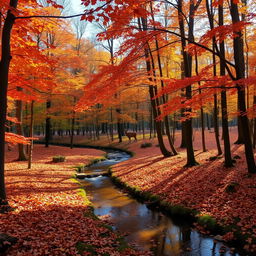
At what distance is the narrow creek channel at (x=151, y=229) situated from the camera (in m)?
5.72

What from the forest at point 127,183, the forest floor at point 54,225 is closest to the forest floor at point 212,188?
the forest at point 127,183

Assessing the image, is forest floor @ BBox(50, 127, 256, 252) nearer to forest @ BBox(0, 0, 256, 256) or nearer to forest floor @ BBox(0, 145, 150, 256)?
forest @ BBox(0, 0, 256, 256)

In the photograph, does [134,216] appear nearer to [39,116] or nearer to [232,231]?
[232,231]

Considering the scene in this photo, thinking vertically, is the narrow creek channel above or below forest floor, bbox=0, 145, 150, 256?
below

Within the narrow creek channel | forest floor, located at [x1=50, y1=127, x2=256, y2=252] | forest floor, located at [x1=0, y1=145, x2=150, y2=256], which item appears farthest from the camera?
forest floor, located at [x1=50, y1=127, x2=256, y2=252]

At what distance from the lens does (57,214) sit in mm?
6828

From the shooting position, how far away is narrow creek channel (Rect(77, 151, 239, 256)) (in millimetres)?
5721

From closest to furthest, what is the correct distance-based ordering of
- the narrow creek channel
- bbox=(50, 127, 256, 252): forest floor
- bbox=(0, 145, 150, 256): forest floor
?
bbox=(0, 145, 150, 256): forest floor, the narrow creek channel, bbox=(50, 127, 256, 252): forest floor

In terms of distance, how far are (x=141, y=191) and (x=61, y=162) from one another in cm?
978

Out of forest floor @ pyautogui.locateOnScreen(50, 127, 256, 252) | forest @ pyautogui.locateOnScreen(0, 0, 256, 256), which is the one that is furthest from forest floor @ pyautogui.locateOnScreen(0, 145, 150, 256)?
forest floor @ pyautogui.locateOnScreen(50, 127, 256, 252)

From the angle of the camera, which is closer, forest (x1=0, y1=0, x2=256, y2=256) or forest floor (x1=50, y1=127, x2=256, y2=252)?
forest (x1=0, y1=0, x2=256, y2=256)

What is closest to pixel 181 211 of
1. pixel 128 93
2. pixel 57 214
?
pixel 57 214

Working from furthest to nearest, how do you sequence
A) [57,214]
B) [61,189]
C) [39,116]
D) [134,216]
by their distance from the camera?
[39,116] < [61,189] < [134,216] < [57,214]

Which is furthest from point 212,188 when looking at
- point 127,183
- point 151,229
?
point 127,183
